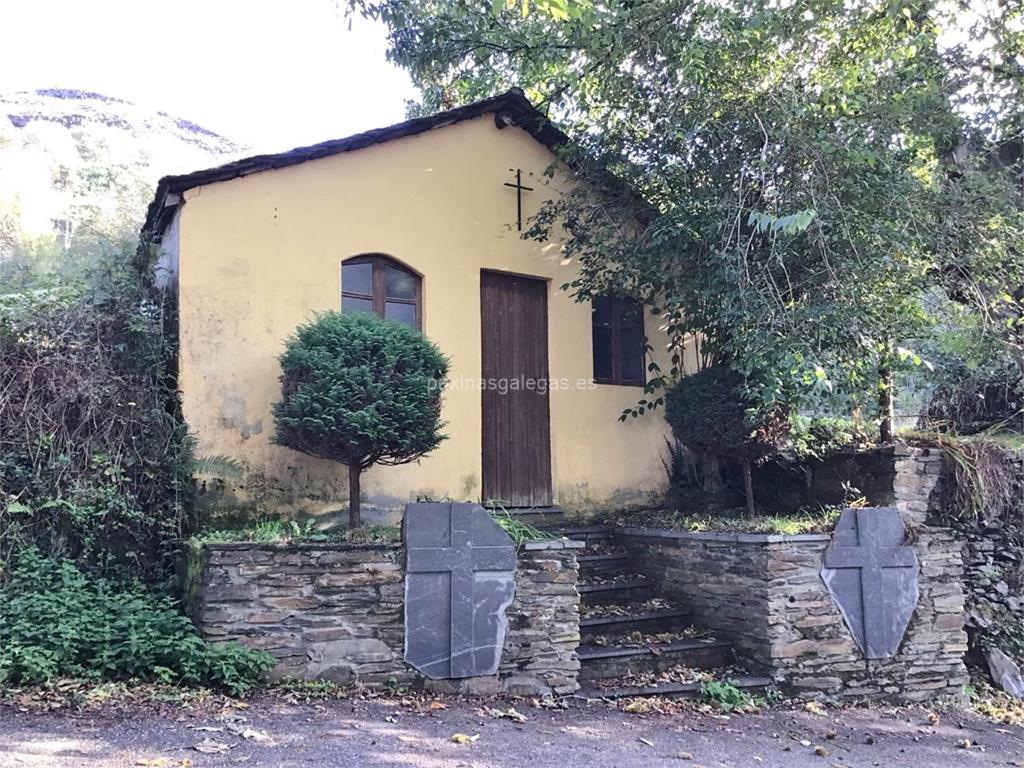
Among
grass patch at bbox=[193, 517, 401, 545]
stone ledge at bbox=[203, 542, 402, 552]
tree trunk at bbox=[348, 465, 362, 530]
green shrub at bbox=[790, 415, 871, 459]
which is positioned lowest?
stone ledge at bbox=[203, 542, 402, 552]

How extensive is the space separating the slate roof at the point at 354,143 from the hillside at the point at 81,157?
7.77m

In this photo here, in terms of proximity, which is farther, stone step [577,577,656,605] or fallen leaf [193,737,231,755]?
stone step [577,577,656,605]

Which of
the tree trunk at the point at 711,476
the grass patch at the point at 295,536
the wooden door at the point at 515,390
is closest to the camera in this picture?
the grass patch at the point at 295,536

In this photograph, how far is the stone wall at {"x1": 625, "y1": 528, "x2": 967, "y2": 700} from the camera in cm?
682

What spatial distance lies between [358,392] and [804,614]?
407cm

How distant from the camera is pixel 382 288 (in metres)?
8.29

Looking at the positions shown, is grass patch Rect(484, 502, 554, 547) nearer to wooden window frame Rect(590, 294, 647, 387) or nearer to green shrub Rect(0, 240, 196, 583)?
green shrub Rect(0, 240, 196, 583)

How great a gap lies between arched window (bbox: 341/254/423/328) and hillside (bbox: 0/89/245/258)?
8166 millimetres

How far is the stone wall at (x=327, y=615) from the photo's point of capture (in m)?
5.69

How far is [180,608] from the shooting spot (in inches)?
243

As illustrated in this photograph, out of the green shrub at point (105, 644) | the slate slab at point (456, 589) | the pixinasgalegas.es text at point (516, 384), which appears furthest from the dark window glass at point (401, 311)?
the green shrub at point (105, 644)

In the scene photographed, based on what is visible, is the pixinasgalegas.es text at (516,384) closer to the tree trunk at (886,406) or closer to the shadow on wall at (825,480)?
the shadow on wall at (825,480)

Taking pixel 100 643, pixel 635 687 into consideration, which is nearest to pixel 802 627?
pixel 635 687

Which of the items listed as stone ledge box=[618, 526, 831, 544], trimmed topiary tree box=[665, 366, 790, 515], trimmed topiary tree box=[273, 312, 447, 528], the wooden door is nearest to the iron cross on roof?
the wooden door
